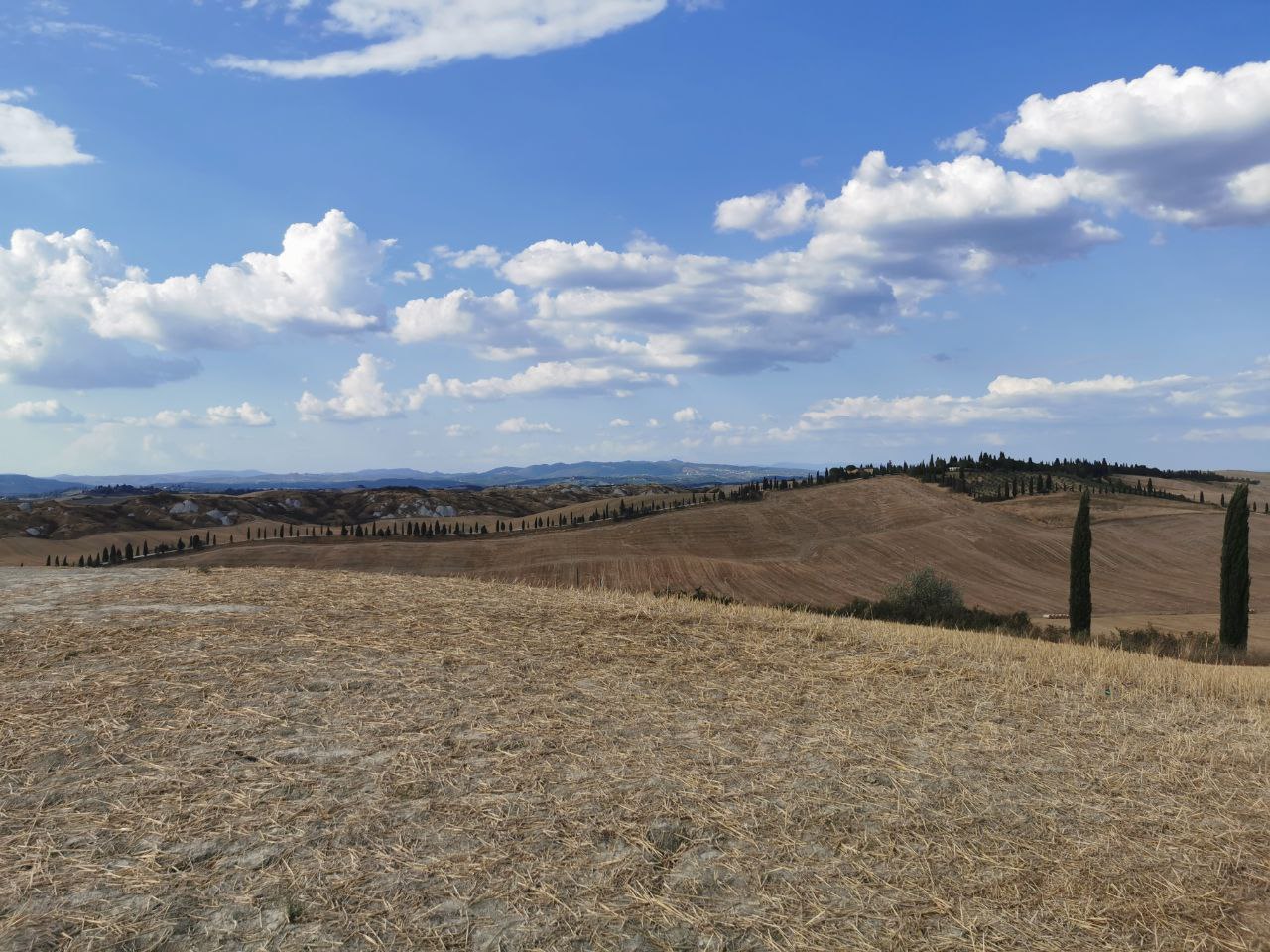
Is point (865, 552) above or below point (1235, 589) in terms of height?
below

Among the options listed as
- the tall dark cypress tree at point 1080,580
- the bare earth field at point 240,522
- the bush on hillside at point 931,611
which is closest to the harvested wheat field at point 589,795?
the bush on hillside at point 931,611

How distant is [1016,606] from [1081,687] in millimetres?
64232

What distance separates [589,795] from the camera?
5.77 metres

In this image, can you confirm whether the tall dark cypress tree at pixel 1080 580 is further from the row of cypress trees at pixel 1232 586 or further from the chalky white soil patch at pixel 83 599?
the chalky white soil patch at pixel 83 599

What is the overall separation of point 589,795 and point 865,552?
8617cm

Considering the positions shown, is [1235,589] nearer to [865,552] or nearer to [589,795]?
[589,795]

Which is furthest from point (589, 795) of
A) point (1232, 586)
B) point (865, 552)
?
point (865, 552)

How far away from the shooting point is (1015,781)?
6.63 meters

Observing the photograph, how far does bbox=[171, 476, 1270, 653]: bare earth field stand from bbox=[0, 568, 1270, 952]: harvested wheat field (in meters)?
50.7

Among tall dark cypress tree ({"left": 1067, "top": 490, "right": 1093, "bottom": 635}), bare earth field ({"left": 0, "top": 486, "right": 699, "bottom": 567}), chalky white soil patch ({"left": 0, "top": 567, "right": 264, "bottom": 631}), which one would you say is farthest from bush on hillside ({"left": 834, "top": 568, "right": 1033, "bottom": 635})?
bare earth field ({"left": 0, "top": 486, "right": 699, "bottom": 567})

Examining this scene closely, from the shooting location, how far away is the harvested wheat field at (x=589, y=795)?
14.4 ft

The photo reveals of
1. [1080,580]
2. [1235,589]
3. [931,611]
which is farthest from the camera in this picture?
[1080,580]

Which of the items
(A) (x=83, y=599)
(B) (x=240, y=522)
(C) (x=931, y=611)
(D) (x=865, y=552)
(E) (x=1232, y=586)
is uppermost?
(A) (x=83, y=599)

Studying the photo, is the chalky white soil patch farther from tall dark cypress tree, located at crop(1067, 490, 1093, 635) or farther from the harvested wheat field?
tall dark cypress tree, located at crop(1067, 490, 1093, 635)
